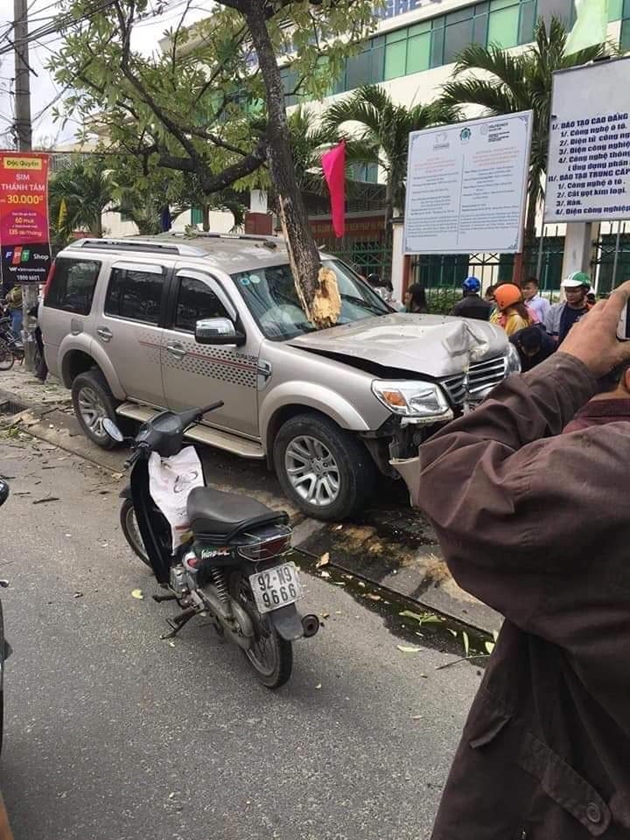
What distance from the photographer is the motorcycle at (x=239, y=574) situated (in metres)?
2.97

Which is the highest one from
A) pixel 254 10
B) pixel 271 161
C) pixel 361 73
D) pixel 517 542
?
pixel 361 73

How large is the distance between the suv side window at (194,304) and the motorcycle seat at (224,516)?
2.33 m

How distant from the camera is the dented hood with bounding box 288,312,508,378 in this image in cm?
441

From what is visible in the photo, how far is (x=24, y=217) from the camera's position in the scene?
10.0 meters

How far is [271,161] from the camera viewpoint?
6.16 m

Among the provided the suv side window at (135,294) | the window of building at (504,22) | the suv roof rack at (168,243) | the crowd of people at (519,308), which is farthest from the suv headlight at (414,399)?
the window of building at (504,22)

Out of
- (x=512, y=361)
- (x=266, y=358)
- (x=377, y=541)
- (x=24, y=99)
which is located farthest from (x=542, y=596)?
(x=24, y=99)

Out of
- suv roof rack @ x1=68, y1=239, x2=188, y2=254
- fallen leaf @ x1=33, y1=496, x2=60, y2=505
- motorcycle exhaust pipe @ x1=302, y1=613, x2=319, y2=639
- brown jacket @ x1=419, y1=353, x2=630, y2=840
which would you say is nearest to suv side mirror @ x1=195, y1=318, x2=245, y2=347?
suv roof rack @ x1=68, y1=239, x2=188, y2=254

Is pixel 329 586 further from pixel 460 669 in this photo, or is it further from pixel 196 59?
pixel 196 59

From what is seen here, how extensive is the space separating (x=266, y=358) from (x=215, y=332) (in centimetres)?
41

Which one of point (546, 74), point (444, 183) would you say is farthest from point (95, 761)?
point (546, 74)

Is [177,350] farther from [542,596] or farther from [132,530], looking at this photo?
[542,596]

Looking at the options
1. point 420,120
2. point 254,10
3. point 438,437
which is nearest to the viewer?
point 438,437

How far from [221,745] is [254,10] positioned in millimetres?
5906
